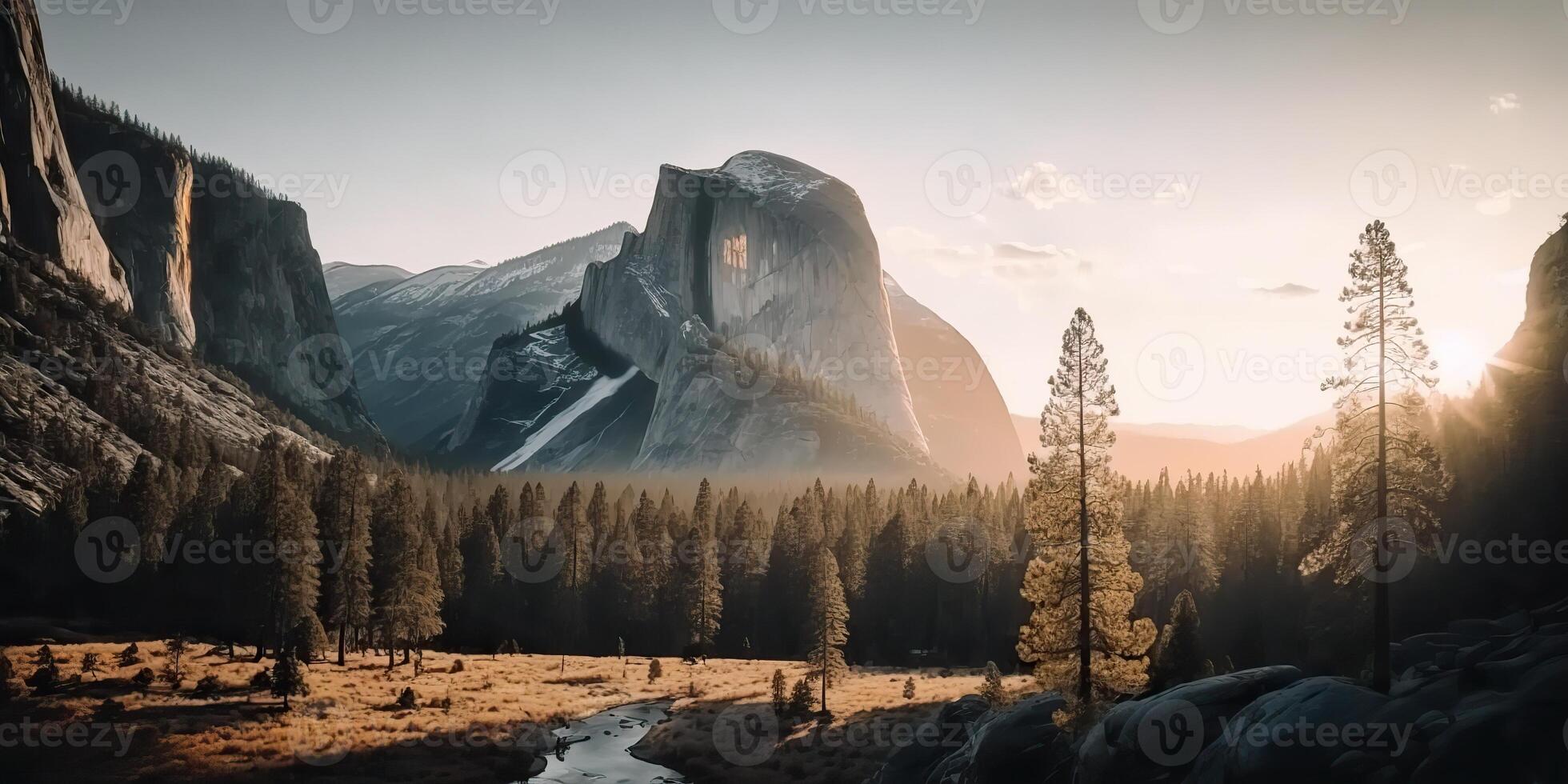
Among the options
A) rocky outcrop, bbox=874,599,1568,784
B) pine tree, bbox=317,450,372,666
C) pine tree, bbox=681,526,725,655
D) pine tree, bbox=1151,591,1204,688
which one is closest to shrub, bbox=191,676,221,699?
pine tree, bbox=317,450,372,666

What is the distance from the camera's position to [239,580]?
59.4 m

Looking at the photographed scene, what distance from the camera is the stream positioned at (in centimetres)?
4856

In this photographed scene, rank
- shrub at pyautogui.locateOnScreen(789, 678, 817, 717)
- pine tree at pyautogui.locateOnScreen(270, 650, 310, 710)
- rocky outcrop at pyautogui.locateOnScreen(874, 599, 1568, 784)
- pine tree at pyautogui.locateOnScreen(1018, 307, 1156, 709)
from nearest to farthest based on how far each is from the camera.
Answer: rocky outcrop at pyautogui.locateOnScreen(874, 599, 1568, 784)
pine tree at pyautogui.locateOnScreen(1018, 307, 1156, 709)
pine tree at pyautogui.locateOnScreen(270, 650, 310, 710)
shrub at pyautogui.locateOnScreen(789, 678, 817, 717)

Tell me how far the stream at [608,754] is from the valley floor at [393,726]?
1068 mm

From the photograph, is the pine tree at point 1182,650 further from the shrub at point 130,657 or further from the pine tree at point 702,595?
the shrub at point 130,657

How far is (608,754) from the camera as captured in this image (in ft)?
177

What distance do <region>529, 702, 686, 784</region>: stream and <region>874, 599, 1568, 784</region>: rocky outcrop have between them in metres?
23.7

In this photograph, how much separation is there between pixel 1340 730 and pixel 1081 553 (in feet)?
34.7

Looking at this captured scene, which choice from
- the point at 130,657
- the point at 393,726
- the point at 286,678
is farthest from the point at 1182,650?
the point at 130,657

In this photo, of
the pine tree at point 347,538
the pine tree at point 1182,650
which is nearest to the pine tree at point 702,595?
the pine tree at point 347,538

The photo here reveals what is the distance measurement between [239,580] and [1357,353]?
63228 mm

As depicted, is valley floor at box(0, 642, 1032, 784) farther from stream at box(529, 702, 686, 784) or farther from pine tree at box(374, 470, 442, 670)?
pine tree at box(374, 470, 442, 670)

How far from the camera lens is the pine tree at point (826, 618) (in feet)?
198

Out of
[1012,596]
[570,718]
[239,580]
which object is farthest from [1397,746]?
[1012,596]
